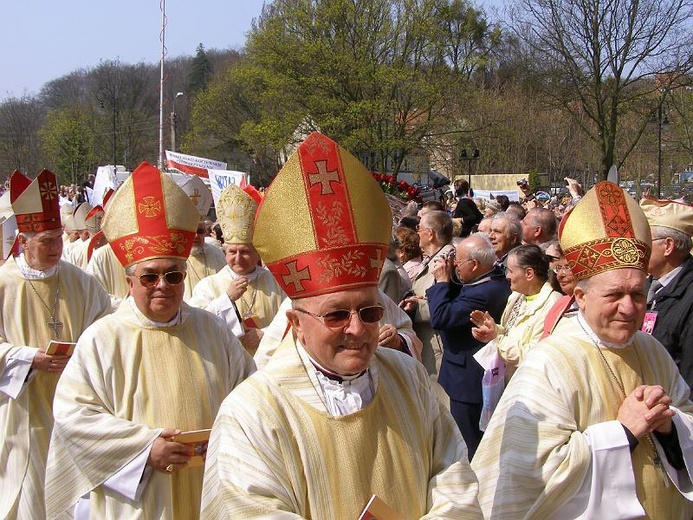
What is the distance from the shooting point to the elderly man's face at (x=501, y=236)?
25.0ft

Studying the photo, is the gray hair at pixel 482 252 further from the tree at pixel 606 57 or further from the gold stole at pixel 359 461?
the tree at pixel 606 57

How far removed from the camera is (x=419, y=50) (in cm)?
3322

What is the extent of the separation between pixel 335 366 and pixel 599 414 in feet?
4.27

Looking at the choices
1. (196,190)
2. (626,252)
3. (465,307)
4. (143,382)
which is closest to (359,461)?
(626,252)

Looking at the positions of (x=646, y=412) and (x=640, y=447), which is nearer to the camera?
(x=646, y=412)

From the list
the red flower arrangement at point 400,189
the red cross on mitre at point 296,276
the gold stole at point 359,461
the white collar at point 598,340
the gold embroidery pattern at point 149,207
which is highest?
the red flower arrangement at point 400,189

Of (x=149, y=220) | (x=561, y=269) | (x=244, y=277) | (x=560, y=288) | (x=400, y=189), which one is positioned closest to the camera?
(x=149, y=220)

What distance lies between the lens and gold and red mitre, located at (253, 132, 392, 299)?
8.58ft

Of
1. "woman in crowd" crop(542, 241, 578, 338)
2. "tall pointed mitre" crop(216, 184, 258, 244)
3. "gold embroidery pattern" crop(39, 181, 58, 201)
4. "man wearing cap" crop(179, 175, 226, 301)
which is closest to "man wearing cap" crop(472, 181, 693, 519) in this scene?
"woman in crowd" crop(542, 241, 578, 338)

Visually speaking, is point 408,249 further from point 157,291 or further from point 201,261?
point 157,291

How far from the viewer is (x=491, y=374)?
5.30m

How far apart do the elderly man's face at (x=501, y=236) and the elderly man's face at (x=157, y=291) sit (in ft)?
13.1

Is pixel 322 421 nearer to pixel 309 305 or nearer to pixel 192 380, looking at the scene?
pixel 309 305

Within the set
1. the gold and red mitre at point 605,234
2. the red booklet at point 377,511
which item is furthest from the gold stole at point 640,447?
the red booklet at point 377,511
